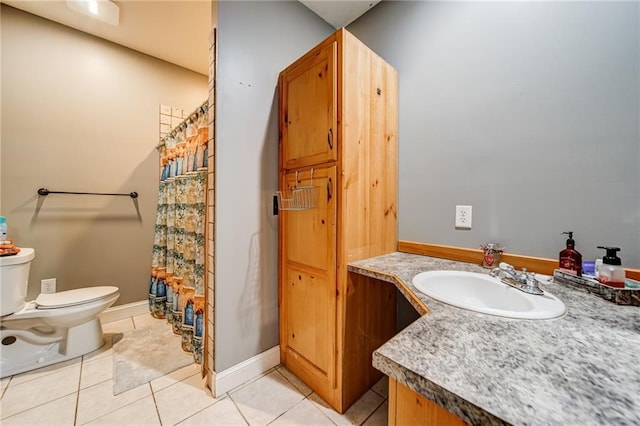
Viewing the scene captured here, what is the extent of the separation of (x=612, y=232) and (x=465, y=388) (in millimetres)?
1096

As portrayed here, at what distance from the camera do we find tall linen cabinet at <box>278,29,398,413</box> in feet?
4.13

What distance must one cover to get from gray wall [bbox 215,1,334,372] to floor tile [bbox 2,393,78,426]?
73 cm

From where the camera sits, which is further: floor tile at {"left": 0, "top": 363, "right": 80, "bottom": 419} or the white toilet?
the white toilet

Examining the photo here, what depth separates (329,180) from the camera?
129 cm

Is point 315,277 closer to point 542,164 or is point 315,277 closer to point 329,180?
point 329,180

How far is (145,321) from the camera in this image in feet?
7.42

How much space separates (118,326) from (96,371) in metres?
0.69

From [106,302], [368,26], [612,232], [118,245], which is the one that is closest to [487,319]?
[612,232]

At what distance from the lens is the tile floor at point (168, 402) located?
122 centimetres

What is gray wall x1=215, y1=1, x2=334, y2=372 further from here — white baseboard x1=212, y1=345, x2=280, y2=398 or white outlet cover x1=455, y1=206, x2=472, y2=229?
white outlet cover x1=455, y1=206, x2=472, y2=229

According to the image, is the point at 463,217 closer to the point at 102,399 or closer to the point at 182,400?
the point at 182,400

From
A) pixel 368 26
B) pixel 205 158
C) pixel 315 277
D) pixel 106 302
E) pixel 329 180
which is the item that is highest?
pixel 368 26

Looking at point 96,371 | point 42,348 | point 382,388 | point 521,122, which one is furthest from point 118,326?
point 521,122

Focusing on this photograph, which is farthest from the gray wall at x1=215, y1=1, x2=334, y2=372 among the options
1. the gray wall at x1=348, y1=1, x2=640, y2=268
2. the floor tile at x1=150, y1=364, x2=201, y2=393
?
the gray wall at x1=348, y1=1, x2=640, y2=268
